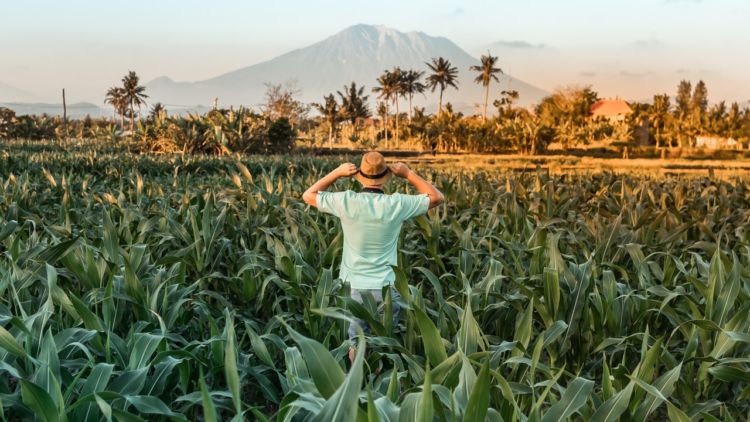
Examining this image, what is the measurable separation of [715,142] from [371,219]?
255ft

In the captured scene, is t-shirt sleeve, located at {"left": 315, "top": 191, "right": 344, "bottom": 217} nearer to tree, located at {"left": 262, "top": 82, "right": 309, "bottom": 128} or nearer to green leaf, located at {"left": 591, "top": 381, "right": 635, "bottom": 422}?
green leaf, located at {"left": 591, "top": 381, "right": 635, "bottom": 422}

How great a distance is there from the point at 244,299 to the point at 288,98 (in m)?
80.4

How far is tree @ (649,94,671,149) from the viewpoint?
237 feet

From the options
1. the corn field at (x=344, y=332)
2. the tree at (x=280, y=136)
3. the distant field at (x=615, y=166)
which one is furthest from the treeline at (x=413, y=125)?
the corn field at (x=344, y=332)

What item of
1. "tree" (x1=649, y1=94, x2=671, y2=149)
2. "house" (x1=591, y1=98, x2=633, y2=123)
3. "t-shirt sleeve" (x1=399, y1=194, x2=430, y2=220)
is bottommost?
"t-shirt sleeve" (x1=399, y1=194, x2=430, y2=220)

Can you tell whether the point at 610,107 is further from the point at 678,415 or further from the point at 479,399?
the point at 479,399

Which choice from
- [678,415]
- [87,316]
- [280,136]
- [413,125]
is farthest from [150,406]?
[413,125]

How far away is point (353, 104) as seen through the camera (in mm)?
76312

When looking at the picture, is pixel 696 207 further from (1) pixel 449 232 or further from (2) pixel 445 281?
(2) pixel 445 281

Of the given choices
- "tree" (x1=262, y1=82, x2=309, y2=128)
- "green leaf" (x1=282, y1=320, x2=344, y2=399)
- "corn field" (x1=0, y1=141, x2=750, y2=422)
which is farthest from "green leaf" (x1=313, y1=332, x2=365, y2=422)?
"tree" (x1=262, y1=82, x2=309, y2=128)

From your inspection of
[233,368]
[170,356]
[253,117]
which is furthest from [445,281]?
[253,117]

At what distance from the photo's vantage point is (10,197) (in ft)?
20.3

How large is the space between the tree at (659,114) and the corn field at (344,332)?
74.3 metres

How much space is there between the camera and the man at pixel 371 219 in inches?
130
